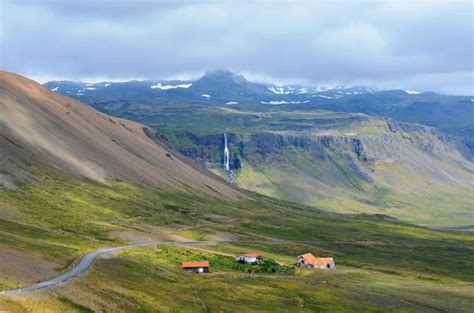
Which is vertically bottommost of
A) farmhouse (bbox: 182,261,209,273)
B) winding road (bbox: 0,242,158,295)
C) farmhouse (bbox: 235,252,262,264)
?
farmhouse (bbox: 235,252,262,264)

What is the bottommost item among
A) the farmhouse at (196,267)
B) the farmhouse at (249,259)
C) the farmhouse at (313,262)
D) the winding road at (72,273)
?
the farmhouse at (313,262)

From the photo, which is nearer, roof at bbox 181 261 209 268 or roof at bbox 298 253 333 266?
roof at bbox 181 261 209 268

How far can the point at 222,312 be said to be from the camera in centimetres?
11538

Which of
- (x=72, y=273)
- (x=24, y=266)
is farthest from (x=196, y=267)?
(x=24, y=266)

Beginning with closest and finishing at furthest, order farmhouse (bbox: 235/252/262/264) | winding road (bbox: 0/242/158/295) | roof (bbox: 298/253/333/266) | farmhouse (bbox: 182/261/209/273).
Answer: winding road (bbox: 0/242/158/295), farmhouse (bbox: 182/261/209/273), farmhouse (bbox: 235/252/262/264), roof (bbox: 298/253/333/266)

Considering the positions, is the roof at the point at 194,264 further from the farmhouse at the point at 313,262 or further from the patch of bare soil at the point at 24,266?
the farmhouse at the point at 313,262

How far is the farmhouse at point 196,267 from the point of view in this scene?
516 feet

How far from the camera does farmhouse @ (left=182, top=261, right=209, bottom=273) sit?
157 m

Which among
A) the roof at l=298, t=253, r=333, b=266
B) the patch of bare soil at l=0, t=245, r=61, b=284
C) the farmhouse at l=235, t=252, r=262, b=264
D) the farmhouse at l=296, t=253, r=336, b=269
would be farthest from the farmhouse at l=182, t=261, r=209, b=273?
the roof at l=298, t=253, r=333, b=266

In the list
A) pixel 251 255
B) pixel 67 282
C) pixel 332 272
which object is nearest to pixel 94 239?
pixel 251 255

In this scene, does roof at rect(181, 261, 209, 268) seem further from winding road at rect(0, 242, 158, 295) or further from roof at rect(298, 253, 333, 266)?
roof at rect(298, 253, 333, 266)

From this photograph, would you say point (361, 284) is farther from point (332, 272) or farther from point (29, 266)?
point (29, 266)

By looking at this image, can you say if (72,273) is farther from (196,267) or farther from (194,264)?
(194,264)

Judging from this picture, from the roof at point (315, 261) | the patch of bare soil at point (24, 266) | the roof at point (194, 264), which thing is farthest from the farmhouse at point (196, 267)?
the roof at point (315, 261)
